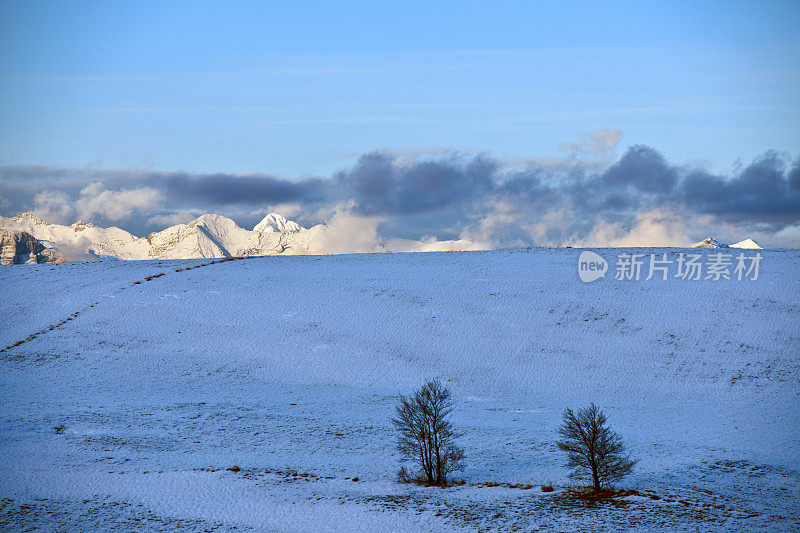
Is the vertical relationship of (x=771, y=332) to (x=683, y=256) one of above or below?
below

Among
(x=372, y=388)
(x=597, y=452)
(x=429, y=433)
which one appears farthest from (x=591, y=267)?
(x=429, y=433)

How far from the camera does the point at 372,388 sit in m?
41.8

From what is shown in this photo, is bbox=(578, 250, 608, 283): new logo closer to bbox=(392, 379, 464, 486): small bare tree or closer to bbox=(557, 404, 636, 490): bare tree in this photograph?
bbox=(557, 404, 636, 490): bare tree

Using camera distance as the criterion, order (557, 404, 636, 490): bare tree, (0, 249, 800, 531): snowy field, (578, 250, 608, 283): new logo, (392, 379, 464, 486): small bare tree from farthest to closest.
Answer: (578, 250, 608, 283): new logo → (392, 379, 464, 486): small bare tree → (557, 404, 636, 490): bare tree → (0, 249, 800, 531): snowy field

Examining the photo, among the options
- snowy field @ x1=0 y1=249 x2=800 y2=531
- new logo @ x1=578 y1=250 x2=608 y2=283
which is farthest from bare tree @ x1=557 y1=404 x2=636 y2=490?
new logo @ x1=578 y1=250 x2=608 y2=283

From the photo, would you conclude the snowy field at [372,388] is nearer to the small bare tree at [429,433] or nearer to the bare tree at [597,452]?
the small bare tree at [429,433]

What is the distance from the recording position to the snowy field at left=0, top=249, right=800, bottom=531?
22.8m

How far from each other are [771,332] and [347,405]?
31500 mm

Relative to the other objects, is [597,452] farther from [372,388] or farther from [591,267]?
[591,267]

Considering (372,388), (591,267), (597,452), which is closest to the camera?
(597,452)

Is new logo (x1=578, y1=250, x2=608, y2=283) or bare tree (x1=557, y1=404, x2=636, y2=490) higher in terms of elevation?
new logo (x1=578, y1=250, x2=608, y2=283)

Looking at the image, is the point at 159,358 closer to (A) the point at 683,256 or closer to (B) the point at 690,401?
(B) the point at 690,401

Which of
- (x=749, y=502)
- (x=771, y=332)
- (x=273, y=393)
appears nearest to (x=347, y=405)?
(x=273, y=393)

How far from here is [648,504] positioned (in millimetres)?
21891
